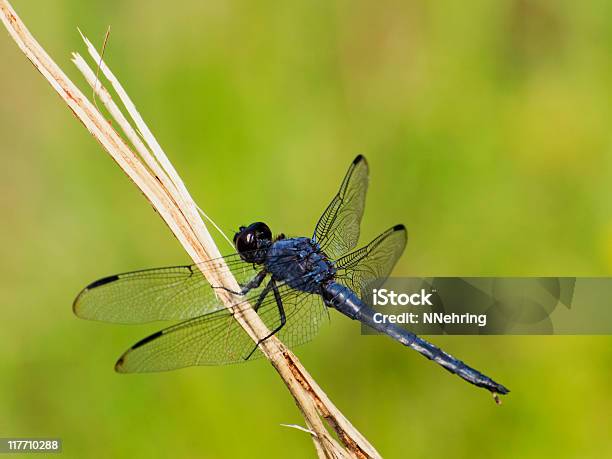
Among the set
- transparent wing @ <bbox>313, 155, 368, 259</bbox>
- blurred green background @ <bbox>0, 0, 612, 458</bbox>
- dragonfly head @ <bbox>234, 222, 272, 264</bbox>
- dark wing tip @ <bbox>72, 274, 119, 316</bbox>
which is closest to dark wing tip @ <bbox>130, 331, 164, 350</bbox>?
dark wing tip @ <bbox>72, 274, 119, 316</bbox>

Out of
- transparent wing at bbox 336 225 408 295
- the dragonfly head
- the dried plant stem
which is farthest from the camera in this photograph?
transparent wing at bbox 336 225 408 295

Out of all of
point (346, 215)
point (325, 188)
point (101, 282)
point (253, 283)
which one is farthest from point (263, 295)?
point (325, 188)

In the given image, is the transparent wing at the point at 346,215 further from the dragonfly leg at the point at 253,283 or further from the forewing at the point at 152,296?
the forewing at the point at 152,296

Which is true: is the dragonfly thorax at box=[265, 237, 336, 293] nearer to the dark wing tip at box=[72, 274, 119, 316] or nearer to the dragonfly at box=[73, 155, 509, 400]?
the dragonfly at box=[73, 155, 509, 400]

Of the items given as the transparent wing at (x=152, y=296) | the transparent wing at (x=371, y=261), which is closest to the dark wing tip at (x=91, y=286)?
the transparent wing at (x=152, y=296)

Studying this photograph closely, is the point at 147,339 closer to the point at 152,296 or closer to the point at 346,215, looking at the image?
the point at 152,296

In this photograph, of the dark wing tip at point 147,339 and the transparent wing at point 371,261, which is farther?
the transparent wing at point 371,261

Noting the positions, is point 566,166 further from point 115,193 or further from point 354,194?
point 115,193
